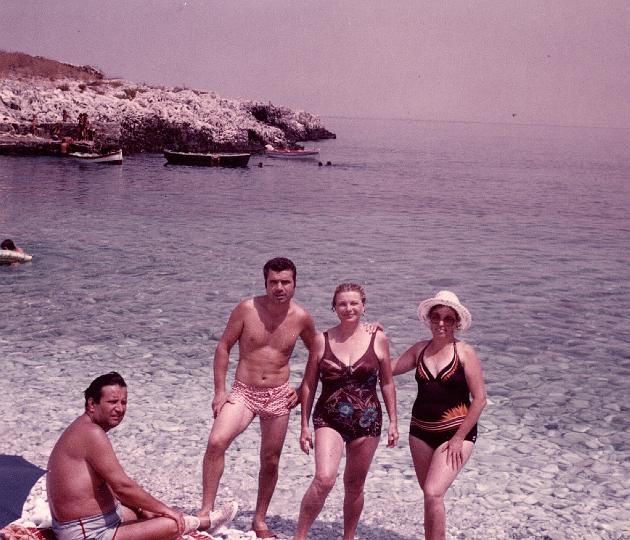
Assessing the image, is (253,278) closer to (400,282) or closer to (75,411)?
(400,282)

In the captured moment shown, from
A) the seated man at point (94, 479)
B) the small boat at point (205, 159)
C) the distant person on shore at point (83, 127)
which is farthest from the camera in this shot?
the distant person on shore at point (83, 127)

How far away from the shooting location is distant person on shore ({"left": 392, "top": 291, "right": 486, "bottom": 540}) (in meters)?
4.84

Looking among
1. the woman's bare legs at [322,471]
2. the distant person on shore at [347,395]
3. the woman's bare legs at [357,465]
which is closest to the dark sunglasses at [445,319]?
the distant person on shore at [347,395]

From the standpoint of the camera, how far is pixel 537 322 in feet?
53.1

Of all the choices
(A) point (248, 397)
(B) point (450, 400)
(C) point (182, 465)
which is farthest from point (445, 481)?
(C) point (182, 465)

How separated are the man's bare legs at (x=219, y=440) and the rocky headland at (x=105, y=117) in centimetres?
5202

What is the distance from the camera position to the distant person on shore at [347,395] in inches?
201

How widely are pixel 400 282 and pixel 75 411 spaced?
1261 centimetres

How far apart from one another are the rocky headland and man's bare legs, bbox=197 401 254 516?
52015 mm

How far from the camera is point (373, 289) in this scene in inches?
773

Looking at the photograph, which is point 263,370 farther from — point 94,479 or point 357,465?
point 94,479

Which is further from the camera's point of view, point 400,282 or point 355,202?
point 355,202

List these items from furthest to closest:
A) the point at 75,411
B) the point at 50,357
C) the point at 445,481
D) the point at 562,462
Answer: the point at 50,357
the point at 75,411
the point at 562,462
the point at 445,481

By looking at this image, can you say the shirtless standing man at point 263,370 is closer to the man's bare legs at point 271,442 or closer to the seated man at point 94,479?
the man's bare legs at point 271,442
